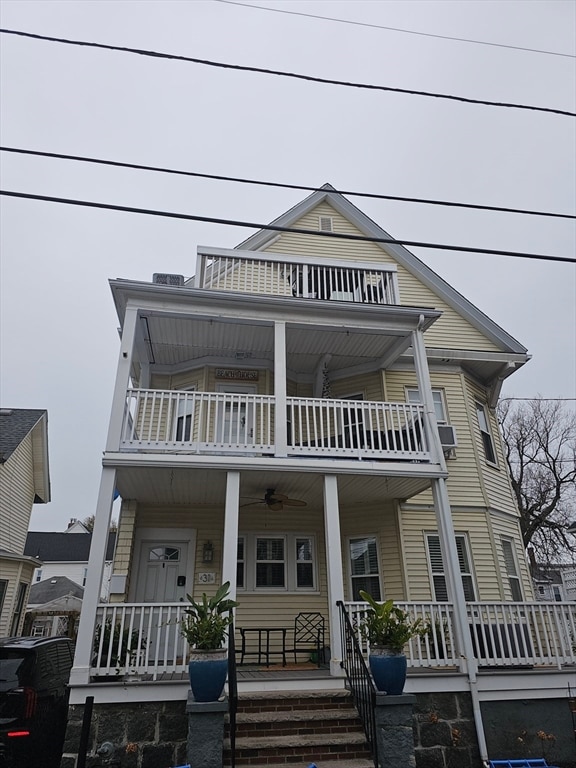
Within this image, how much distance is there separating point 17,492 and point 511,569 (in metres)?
16.0

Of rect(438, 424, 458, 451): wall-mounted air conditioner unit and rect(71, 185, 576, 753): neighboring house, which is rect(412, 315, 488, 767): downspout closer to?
rect(71, 185, 576, 753): neighboring house

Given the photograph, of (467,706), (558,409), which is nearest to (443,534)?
(467,706)

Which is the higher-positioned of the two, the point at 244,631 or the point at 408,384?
the point at 408,384

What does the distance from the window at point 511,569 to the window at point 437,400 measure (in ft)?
9.67

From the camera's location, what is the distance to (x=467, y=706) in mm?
6961

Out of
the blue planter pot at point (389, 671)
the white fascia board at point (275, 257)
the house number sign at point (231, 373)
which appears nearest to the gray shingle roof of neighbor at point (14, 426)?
the house number sign at point (231, 373)

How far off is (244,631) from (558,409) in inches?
978

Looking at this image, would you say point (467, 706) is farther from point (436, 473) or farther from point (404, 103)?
point (404, 103)

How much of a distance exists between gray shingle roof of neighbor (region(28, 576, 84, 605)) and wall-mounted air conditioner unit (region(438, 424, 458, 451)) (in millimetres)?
31316

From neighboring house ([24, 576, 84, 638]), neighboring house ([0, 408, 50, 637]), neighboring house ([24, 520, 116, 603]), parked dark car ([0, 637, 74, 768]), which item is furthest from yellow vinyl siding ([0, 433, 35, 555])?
neighboring house ([24, 520, 116, 603])

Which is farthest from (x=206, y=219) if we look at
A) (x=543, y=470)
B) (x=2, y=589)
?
(x=543, y=470)

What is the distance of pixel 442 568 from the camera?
398 inches

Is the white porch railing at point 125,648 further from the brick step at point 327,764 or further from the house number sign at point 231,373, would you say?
the house number sign at point 231,373

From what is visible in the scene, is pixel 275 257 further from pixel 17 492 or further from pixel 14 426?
pixel 17 492
